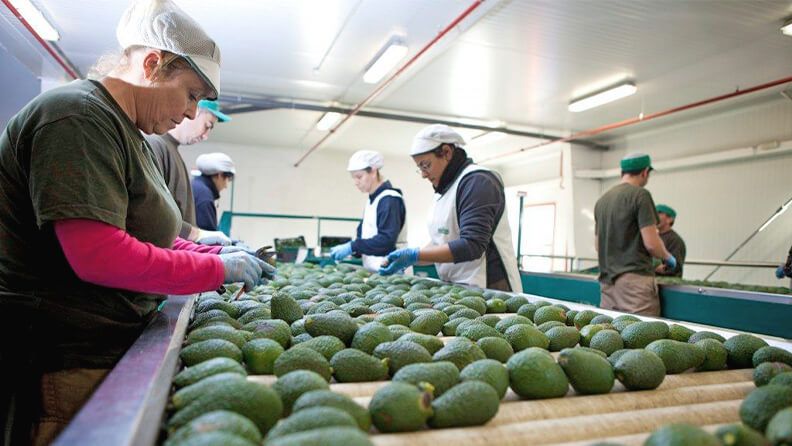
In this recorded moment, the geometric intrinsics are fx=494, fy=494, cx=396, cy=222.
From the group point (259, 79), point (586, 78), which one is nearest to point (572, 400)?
point (586, 78)

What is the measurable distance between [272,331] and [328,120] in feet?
Result: 39.4

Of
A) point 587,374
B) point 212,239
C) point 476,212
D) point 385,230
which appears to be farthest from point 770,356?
point 385,230

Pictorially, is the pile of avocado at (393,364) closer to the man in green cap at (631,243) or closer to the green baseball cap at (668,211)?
the man in green cap at (631,243)

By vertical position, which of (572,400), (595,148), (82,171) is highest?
(595,148)

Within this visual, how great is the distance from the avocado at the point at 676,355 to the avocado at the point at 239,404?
1.22 m

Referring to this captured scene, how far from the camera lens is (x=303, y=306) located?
2336 millimetres

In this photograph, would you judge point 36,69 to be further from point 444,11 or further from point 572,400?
point 572,400

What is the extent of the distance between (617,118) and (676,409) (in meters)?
13.2

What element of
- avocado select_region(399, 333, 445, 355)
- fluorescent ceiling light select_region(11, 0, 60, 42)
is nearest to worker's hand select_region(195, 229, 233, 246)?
avocado select_region(399, 333, 445, 355)

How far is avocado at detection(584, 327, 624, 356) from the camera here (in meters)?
1.71

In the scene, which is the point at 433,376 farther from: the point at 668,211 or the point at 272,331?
the point at 668,211

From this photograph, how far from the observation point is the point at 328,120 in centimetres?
1319

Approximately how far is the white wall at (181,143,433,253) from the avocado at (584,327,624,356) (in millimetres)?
16547

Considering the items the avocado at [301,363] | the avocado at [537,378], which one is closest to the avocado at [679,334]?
the avocado at [537,378]
